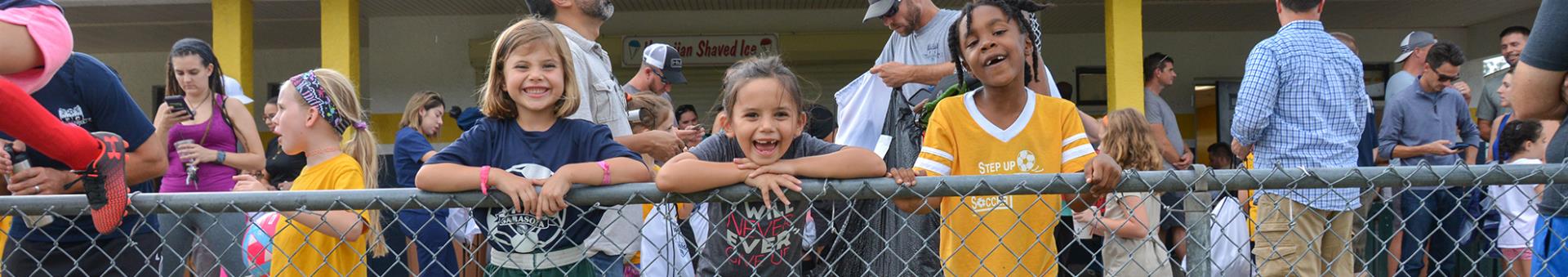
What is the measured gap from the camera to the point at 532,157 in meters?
2.79

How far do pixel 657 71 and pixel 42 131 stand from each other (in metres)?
3.25

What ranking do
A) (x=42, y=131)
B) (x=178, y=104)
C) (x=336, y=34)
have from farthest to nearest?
(x=336, y=34)
(x=178, y=104)
(x=42, y=131)

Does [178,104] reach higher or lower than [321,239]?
→ higher

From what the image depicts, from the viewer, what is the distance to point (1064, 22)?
12.8 meters

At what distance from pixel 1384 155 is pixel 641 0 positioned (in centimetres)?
757

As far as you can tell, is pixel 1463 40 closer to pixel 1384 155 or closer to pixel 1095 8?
pixel 1095 8

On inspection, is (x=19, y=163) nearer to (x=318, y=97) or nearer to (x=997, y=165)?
(x=318, y=97)

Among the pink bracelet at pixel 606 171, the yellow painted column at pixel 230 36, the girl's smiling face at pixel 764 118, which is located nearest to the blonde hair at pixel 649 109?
the girl's smiling face at pixel 764 118

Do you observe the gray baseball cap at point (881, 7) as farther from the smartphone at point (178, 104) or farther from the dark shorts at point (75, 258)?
the smartphone at point (178, 104)

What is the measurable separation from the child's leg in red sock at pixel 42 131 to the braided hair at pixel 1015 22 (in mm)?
2188

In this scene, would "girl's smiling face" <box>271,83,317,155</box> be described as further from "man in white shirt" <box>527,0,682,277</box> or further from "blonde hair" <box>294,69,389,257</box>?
"man in white shirt" <box>527,0,682,277</box>

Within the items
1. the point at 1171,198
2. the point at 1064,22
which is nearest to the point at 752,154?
the point at 1171,198

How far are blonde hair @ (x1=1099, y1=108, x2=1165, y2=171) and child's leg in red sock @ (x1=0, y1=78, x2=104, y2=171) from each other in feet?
11.2

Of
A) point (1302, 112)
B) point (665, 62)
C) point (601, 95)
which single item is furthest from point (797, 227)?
point (665, 62)
